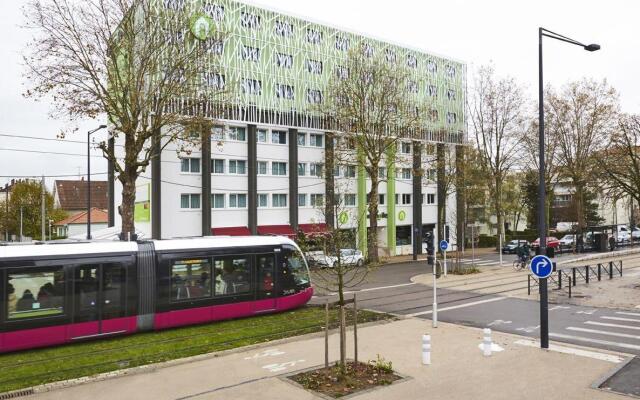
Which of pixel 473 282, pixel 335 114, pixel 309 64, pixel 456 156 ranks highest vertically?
pixel 309 64

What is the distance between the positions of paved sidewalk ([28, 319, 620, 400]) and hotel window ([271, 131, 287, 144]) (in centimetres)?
3002

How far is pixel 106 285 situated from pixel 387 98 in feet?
89.6

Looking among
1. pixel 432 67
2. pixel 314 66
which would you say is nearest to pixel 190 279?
pixel 314 66

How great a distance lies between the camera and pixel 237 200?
40031mm

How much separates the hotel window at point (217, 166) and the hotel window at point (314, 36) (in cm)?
1368

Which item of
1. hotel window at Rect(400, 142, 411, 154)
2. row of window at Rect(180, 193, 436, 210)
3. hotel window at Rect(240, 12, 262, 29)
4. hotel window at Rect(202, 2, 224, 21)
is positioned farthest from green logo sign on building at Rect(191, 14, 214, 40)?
hotel window at Rect(400, 142, 411, 154)

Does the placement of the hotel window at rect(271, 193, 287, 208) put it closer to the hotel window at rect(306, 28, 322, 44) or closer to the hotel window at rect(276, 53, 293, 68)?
the hotel window at rect(276, 53, 293, 68)

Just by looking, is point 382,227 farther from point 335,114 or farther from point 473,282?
point 473,282

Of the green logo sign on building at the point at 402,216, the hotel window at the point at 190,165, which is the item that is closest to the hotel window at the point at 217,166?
the hotel window at the point at 190,165

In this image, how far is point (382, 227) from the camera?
5006 centimetres

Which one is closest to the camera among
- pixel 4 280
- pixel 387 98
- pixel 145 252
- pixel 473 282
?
pixel 4 280

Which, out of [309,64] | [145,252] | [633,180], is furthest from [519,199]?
[145,252]

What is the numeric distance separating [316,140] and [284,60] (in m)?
7.35

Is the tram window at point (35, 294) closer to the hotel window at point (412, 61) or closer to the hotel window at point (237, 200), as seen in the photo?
the hotel window at point (237, 200)
